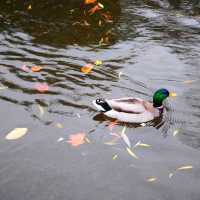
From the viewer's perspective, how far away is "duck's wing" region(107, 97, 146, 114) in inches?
293

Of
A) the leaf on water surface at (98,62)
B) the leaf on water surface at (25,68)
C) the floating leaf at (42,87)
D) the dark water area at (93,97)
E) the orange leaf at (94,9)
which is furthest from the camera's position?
the orange leaf at (94,9)

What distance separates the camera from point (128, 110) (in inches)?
294

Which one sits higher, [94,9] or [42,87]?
[94,9]

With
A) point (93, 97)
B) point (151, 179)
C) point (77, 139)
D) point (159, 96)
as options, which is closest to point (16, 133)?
point (77, 139)

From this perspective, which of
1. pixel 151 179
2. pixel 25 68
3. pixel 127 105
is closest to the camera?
pixel 151 179

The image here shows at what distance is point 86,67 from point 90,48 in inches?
43.6

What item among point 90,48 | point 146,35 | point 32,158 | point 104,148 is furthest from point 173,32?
point 32,158

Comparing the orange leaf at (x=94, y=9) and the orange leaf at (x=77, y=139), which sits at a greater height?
the orange leaf at (x=94, y=9)

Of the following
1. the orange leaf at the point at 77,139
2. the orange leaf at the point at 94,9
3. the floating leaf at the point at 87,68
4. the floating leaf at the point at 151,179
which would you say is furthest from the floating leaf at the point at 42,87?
the orange leaf at the point at 94,9

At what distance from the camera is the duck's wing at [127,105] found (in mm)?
7430

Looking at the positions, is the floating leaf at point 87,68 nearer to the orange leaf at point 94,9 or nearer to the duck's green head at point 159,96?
the duck's green head at point 159,96

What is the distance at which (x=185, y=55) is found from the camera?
10.1 metres

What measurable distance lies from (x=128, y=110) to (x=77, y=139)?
1055mm

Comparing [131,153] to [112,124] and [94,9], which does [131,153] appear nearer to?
[112,124]
